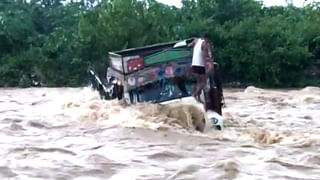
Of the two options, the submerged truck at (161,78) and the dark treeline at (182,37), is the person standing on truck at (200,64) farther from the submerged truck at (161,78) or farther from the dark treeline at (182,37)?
the dark treeline at (182,37)

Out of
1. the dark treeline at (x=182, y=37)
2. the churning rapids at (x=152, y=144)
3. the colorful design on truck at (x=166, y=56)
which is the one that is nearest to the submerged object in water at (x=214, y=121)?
the churning rapids at (x=152, y=144)

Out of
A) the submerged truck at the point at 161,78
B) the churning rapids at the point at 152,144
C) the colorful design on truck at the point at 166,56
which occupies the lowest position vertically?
the churning rapids at the point at 152,144

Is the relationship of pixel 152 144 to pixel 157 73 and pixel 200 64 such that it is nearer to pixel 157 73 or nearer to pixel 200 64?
pixel 200 64

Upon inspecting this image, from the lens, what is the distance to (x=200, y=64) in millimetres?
13617

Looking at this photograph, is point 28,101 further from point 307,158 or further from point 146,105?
point 307,158

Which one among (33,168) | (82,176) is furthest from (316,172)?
(33,168)

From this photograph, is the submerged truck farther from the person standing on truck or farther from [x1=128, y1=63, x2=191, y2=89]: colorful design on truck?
the person standing on truck

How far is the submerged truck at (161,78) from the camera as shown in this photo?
46.4ft

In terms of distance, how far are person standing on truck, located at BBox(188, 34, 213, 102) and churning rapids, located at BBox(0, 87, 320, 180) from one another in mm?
459

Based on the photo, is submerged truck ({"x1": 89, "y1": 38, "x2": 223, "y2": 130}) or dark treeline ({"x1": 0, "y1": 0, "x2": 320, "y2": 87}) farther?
dark treeline ({"x1": 0, "y1": 0, "x2": 320, "y2": 87})

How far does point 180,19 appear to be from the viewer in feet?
113

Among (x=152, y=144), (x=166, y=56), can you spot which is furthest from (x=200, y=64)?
(x=152, y=144)

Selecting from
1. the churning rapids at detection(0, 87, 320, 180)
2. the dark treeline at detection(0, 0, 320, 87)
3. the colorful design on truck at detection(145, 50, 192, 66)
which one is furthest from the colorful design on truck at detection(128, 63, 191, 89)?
the dark treeline at detection(0, 0, 320, 87)

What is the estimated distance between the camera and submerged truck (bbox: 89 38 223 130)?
14.1 meters
